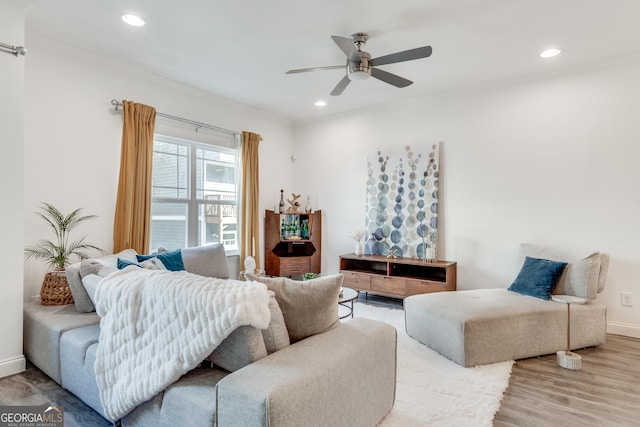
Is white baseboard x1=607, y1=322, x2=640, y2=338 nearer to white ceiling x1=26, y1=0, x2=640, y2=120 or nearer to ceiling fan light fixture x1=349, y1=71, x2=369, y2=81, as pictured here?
white ceiling x1=26, y1=0, x2=640, y2=120

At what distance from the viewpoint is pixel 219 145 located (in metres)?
4.61

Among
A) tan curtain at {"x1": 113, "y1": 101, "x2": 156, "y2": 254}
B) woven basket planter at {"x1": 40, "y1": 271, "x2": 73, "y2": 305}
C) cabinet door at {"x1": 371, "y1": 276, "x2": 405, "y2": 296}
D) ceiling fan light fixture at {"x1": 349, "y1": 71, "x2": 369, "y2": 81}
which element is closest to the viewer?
woven basket planter at {"x1": 40, "y1": 271, "x2": 73, "y2": 305}

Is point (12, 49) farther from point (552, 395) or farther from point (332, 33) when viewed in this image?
point (552, 395)

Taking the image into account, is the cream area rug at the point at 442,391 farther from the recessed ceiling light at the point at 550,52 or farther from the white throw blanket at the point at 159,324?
the recessed ceiling light at the point at 550,52

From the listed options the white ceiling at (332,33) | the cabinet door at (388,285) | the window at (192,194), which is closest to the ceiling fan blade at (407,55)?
the white ceiling at (332,33)

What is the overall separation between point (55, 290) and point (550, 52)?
4.85 m

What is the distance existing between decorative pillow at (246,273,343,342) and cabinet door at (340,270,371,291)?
2760 mm

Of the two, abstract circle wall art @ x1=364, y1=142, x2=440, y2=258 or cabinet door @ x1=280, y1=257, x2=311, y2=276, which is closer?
abstract circle wall art @ x1=364, y1=142, x2=440, y2=258

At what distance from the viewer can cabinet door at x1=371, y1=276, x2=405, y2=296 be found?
4199mm

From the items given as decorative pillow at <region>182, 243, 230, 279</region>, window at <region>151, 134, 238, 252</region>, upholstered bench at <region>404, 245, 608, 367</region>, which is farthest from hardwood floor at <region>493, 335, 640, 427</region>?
window at <region>151, 134, 238, 252</region>

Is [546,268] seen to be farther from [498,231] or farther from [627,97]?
[627,97]

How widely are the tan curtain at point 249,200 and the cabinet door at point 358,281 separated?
132 cm

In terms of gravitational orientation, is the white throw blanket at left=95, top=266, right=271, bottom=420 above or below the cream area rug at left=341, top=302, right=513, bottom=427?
above

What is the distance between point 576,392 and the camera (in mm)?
2262
